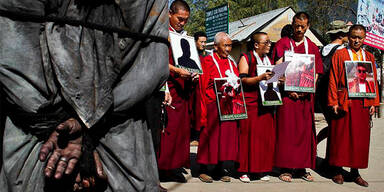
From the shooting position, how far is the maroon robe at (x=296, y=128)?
4773mm

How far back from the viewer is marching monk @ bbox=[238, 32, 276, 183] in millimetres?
4758

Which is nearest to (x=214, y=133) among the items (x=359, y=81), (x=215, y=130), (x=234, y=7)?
(x=215, y=130)

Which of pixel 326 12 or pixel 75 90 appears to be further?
pixel 326 12

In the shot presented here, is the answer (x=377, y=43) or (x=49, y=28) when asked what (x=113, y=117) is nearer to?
(x=49, y=28)

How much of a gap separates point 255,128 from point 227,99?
1.76 feet

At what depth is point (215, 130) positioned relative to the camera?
15.3 feet

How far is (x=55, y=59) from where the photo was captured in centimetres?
140

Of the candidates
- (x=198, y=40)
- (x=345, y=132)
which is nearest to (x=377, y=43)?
(x=198, y=40)

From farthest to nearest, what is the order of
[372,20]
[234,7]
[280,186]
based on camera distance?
[234,7] → [372,20] → [280,186]

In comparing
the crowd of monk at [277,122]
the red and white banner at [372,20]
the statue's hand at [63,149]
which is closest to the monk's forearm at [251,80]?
the crowd of monk at [277,122]

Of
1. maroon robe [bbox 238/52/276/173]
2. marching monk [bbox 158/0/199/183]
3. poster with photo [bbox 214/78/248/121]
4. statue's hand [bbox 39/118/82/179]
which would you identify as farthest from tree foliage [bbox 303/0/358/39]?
statue's hand [bbox 39/118/82/179]

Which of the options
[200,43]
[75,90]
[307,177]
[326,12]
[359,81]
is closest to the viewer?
[75,90]

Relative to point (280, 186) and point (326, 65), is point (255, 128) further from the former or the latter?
point (326, 65)

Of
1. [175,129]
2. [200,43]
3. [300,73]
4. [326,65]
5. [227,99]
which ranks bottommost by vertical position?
[175,129]
